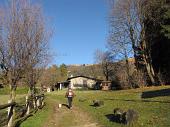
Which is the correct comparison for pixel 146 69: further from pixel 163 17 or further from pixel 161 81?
pixel 163 17

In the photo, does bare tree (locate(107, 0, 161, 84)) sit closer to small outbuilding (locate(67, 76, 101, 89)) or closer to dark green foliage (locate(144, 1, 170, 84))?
dark green foliage (locate(144, 1, 170, 84))

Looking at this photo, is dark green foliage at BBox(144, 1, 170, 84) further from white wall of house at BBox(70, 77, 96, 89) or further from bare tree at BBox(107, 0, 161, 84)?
white wall of house at BBox(70, 77, 96, 89)

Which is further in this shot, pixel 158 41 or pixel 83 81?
pixel 83 81

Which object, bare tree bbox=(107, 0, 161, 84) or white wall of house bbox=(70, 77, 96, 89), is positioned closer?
bare tree bbox=(107, 0, 161, 84)

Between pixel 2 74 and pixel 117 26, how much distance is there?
40.1 meters

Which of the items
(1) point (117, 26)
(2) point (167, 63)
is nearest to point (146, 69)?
(2) point (167, 63)

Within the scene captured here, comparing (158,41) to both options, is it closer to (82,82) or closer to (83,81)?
(83,81)

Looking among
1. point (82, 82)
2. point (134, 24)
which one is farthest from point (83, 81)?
point (134, 24)

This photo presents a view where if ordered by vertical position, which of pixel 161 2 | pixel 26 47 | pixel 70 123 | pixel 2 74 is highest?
pixel 161 2

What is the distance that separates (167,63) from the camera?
169 feet

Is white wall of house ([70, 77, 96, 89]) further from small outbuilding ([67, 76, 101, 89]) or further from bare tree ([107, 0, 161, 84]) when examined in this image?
bare tree ([107, 0, 161, 84])

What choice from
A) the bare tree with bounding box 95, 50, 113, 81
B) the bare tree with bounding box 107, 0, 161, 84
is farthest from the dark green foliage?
the bare tree with bounding box 95, 50, 113, 81

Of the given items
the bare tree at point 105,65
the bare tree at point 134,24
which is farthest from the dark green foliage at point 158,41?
the bare tree at point 105,65

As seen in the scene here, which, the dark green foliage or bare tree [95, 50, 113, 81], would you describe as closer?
the dark green foliage
